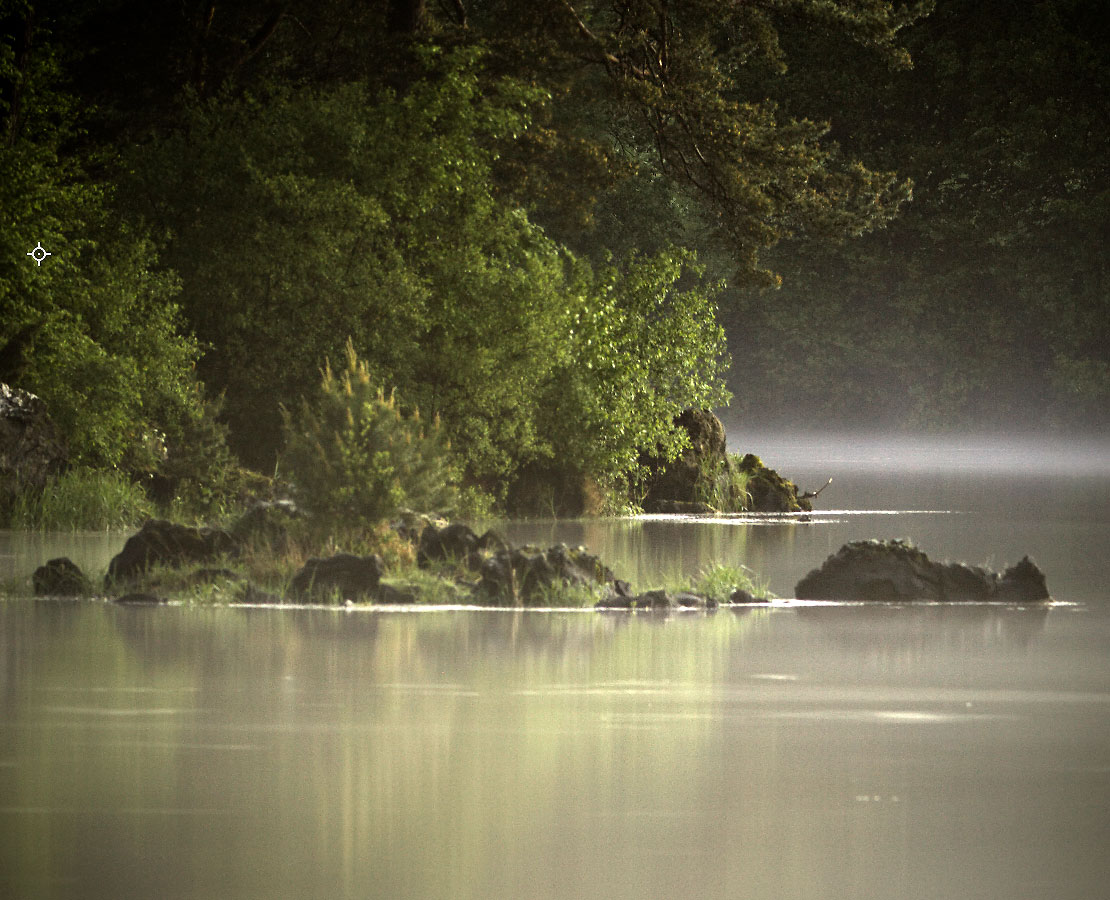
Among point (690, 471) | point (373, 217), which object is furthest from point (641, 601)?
point (690, 471)

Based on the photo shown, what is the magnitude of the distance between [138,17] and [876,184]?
14986mm

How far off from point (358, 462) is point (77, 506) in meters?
8.07

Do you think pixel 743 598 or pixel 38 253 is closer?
pixel 743 598

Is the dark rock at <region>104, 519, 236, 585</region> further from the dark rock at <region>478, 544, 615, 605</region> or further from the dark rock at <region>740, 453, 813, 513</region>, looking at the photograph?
the dark rock at <region>740, 453, 813, 513</region>

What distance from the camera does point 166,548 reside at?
56.9 feet

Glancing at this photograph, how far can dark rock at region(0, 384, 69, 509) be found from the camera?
2511 centimetres

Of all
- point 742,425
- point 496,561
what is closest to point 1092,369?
point 742,425

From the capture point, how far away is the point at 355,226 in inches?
1086

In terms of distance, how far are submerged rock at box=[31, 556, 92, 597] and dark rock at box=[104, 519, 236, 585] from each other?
0.72ft

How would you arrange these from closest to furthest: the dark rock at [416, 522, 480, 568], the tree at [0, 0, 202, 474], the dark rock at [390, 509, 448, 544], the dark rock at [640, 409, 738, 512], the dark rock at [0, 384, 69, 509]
A: the dark rock at [416, 522, 480, 568] → the dark rock at [390, 509, 448, 544] → the dark rock at [0, 384, 69, 509] → the tree at [0, 0, 202, 474] → the dark rock at [640, 409, 738, 512]

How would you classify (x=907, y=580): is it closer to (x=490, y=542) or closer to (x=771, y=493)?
(x=490, y=542)

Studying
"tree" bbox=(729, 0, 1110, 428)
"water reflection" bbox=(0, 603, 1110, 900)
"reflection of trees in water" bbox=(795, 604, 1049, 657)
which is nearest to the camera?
"water reflection" bbox=(0, 603, 1110, 900)

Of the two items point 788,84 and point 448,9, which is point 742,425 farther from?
point 448,9

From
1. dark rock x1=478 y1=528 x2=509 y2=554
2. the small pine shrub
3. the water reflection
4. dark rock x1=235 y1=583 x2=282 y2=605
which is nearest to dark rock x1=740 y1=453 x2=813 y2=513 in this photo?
the small pine shrub
